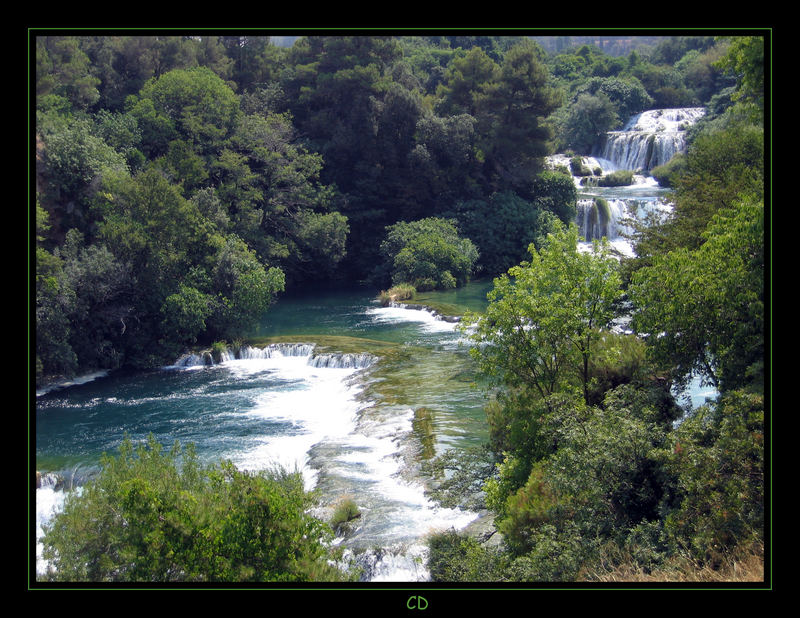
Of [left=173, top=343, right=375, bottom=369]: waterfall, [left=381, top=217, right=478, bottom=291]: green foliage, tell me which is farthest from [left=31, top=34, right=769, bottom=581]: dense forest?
[left=173, top=343, right=375, bottom=369]: waterfall

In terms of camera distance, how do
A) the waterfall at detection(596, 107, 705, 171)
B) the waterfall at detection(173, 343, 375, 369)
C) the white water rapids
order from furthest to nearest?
the waterfall at detection(596, 107, 705, 171) < the waterfall at detection(173, 343, 375, 369) < the white water rapids

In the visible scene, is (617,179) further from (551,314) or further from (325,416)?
(551,314)

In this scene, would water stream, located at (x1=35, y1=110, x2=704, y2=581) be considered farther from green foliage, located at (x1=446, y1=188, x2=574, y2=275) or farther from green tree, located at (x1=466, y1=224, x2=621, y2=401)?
green foliage, located at (x1=446, y1=188, x2=574, y2=275)

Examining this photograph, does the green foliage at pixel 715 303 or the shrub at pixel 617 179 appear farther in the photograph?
the shrub at pixel 617 179

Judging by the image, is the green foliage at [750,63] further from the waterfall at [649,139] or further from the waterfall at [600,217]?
the waterfall at [649,139]

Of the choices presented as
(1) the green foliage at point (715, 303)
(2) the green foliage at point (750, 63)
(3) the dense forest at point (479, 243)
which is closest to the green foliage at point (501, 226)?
(3) the dense forest at point (479, 243)
